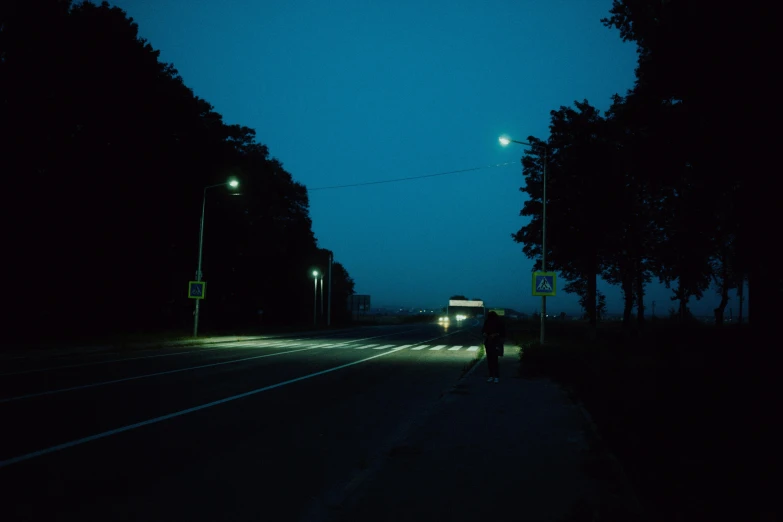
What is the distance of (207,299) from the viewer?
4806 cm

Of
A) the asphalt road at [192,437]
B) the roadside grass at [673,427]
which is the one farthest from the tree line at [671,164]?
the asphalt road at [192,437]

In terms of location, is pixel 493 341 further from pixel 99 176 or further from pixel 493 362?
pixel 99 176

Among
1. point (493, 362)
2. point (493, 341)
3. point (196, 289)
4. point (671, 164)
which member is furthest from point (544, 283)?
point (196, 289)

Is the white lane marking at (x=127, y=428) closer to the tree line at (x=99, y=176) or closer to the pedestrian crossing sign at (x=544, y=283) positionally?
the pedestrian crossing sign at (x=544, y=283)

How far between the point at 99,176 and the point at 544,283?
24483 millimetres

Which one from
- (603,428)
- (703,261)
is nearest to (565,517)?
(603,428)

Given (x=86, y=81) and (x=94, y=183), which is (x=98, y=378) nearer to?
(x=94, y=183)

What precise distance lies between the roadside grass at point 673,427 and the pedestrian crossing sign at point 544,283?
6831 mm

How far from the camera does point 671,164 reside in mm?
15359

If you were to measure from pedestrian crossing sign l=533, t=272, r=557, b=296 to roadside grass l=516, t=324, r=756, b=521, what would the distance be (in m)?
6.83

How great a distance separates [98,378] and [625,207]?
91.6ft

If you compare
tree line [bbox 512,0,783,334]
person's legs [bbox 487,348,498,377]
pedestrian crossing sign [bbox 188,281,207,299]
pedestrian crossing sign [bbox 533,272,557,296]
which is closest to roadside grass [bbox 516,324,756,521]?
person's legs [bbox 487,348,498,377]

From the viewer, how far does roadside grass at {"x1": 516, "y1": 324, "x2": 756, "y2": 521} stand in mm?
4746

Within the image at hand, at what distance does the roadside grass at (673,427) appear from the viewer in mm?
4746
